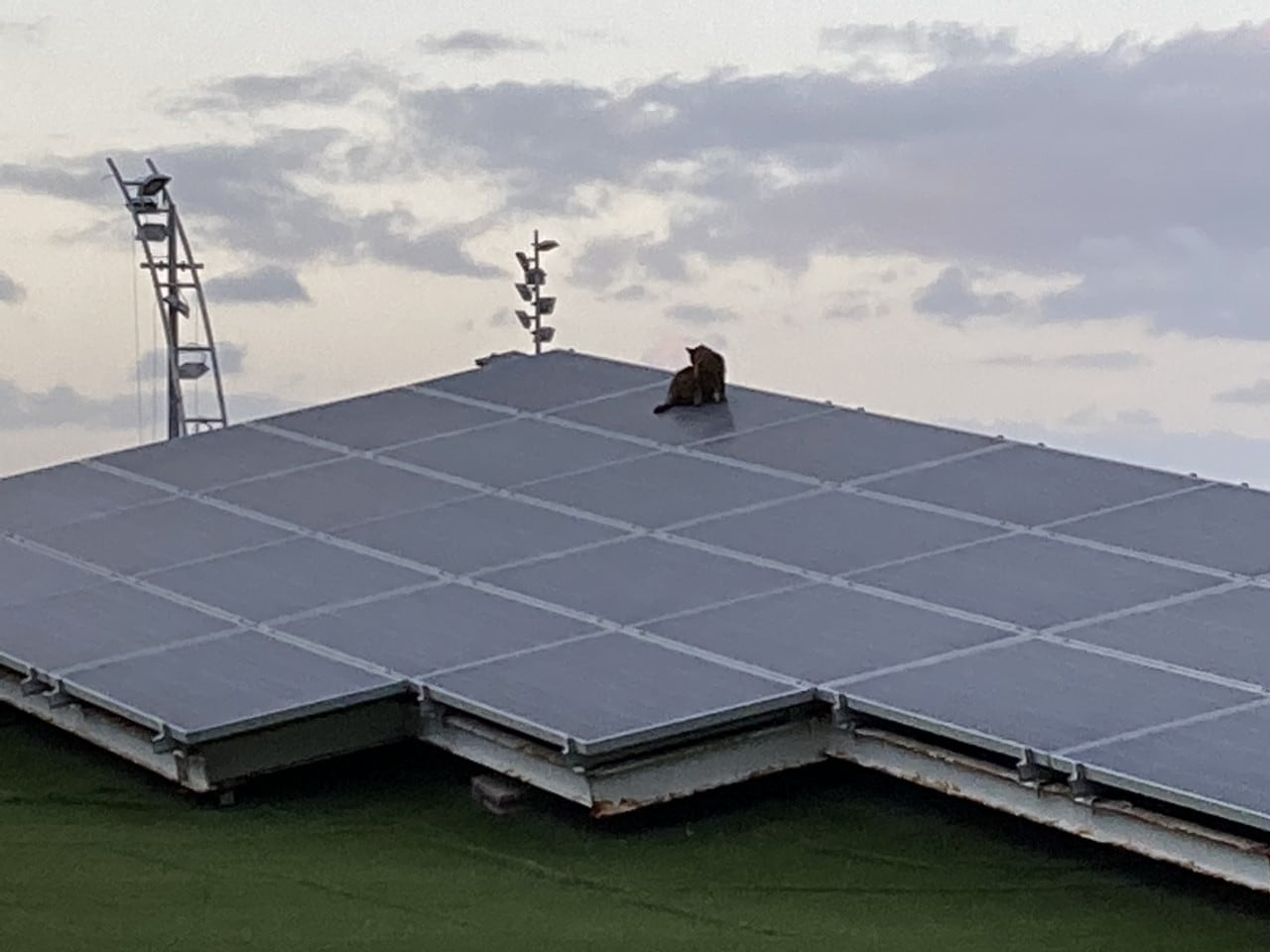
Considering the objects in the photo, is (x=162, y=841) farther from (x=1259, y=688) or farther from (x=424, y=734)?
(x=1259, y=688)

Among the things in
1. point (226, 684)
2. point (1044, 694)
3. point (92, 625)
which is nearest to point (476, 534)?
point (92, 625)

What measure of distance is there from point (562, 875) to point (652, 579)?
403cm

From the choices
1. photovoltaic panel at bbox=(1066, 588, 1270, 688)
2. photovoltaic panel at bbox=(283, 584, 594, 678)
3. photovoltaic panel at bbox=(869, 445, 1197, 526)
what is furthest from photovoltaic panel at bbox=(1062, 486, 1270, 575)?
photovoltaic panel at bbox=(283, 584, 594, 678)

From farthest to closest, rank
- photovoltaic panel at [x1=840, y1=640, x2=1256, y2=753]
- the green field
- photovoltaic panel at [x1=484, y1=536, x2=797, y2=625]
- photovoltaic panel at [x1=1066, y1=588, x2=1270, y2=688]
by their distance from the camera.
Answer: photovoltaic panel at [x1=484, y1=536, x2=797, y2=625] → photovoltaic panel at [x1=1066, y1=588, x2=1270, y2=688] → photovoltaic panel at [x1=840, y1=640, x2=1256, y2=753] → the green field

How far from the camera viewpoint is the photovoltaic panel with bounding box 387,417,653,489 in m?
23.6

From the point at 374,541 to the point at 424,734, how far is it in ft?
12.0

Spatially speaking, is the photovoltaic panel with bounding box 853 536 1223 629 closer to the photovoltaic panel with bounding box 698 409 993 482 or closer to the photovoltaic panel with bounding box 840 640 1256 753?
the photovoltaic panel with bounding box 840 640 1256 753

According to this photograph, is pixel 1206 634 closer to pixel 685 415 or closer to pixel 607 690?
pixel 607 690

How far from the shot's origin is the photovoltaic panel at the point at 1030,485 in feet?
71.5

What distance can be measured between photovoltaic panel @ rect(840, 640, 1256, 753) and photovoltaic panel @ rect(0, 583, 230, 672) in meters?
5.33

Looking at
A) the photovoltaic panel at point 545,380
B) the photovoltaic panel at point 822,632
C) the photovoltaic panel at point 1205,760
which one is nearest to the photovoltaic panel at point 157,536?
the photovoltaic panel at point 545,380

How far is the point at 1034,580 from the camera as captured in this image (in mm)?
19766

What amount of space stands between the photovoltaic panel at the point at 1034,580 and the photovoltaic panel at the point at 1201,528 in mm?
382

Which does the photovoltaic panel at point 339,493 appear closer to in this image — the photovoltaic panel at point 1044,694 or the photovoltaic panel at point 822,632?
the photovoltaic panel at point 822,632
